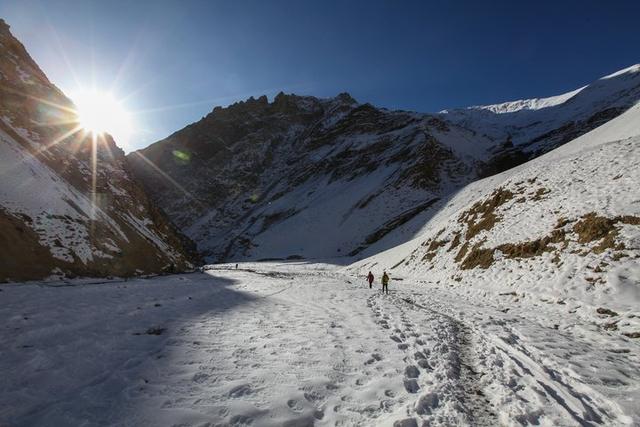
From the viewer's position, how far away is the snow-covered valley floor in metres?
5.38

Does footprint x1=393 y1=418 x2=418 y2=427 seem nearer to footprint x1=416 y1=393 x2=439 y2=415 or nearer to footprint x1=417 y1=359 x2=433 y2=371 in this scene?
footprint x1=416 y1=393 x2=439 y2=415

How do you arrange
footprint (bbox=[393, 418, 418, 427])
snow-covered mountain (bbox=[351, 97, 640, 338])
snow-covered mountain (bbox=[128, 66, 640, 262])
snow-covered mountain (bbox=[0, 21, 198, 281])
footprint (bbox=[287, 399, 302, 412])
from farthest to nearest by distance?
snow-covered mountain (bbox=[128, 66, 640, 262]) < snow-covered mountain (bbox=[0, 21, 198, 281]) < snow-covered mountain (bbox=[351, 97, 640, 338]) < footprint (bbox=[287, 399, 302, 412]) < footprint (bbox=[393, 418, 418, 427])

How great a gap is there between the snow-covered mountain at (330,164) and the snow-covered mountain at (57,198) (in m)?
33.9

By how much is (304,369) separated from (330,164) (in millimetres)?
108796

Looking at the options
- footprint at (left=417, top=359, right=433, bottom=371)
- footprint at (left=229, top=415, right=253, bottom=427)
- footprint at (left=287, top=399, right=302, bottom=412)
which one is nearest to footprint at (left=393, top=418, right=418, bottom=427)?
footprint at (left=287, top=399, right=302, bottom=412)

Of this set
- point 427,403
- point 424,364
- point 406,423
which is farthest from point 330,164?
point 406,423

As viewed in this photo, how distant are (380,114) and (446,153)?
63072 millimetres

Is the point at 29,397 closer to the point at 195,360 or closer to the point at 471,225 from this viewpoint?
the point at 195,360

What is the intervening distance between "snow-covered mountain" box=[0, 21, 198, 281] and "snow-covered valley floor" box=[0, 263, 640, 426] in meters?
11.9

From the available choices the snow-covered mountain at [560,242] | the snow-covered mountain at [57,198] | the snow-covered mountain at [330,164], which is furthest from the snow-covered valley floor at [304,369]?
the snow-covered mountain at [330,164]

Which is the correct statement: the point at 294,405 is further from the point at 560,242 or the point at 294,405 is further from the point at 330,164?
the point at 330,164

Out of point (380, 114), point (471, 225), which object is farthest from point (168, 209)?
point (471, 225)

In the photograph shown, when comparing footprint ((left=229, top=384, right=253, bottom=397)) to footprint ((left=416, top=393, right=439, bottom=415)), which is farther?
footprint ((left=229, top=384, right=253, bottom=397))

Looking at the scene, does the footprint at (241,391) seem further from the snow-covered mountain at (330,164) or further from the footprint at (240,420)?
the snow-covered mountain at (330,164)
